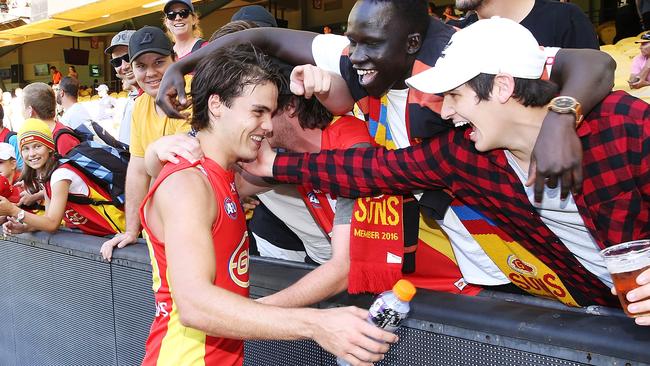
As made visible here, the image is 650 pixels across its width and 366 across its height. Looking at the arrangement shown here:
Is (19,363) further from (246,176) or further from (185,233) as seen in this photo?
(185,233)

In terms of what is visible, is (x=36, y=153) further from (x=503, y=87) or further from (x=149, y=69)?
(x=503, y=87)

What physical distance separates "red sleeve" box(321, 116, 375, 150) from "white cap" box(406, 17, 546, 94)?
2.11ft

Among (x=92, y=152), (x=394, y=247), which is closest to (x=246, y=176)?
(x=394, y=247)

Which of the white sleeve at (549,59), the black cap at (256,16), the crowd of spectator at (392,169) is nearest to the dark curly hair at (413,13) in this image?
the crowd of spectator at (392,169)

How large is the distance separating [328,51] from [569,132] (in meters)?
1.13

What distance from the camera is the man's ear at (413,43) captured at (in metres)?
2.26

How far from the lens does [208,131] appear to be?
87.2 inches

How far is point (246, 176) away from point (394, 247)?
2.54 feet

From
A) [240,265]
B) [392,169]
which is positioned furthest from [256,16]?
[240,265]

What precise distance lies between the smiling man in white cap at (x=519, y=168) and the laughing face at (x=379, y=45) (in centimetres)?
27

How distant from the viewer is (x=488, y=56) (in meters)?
1.84

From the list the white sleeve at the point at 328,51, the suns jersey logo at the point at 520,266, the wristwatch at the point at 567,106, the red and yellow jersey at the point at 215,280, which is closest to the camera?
the wristwatch at the point at 567,106

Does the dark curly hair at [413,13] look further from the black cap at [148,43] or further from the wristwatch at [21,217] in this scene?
the wristwatch at [21,217]

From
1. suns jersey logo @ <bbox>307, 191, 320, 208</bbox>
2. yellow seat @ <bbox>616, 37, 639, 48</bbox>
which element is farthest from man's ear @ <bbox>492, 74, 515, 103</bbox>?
yellow seat @ <bbox>616, 37, 639, 48</bbox>
